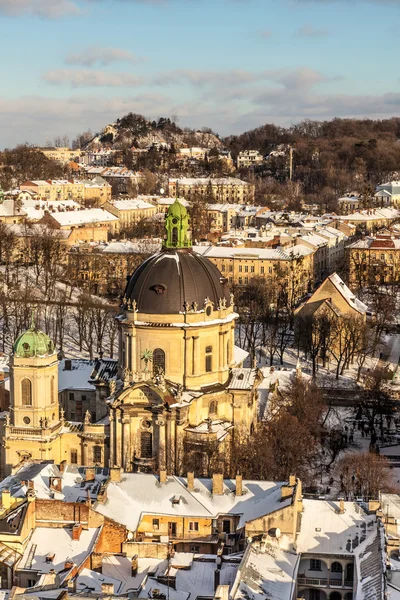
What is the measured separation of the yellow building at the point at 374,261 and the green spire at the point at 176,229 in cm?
6143

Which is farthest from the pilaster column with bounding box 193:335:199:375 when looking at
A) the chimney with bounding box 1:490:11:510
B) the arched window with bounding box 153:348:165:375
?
the chimney with bounding box 1:490:11:510

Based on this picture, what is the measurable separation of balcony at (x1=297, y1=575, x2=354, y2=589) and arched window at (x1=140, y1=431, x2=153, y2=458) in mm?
18181

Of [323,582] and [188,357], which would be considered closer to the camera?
[323,582]

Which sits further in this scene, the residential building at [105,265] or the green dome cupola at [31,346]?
the residential building at [105,265]

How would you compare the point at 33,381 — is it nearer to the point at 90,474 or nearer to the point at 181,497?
the point at 90,474

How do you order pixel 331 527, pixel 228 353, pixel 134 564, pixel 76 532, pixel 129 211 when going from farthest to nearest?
pixel 129 211, pixel 228 353, pixel 331 527, pixel 76 532, pixel 134 564

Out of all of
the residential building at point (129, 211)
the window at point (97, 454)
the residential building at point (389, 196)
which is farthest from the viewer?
the residential building at point (389, 196)

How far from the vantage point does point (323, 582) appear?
43500 mm

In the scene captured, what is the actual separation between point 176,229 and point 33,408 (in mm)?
13029

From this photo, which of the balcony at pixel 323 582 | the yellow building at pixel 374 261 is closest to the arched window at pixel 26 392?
the balcony at pixel 323 582

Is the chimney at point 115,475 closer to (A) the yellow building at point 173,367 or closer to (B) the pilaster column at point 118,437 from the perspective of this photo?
(A) the yellow building at point 173,367

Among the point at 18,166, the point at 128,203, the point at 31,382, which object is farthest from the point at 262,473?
the point at 18,166

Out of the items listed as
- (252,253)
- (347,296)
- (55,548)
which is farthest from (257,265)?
(55,548)

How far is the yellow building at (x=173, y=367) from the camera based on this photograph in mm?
59469
